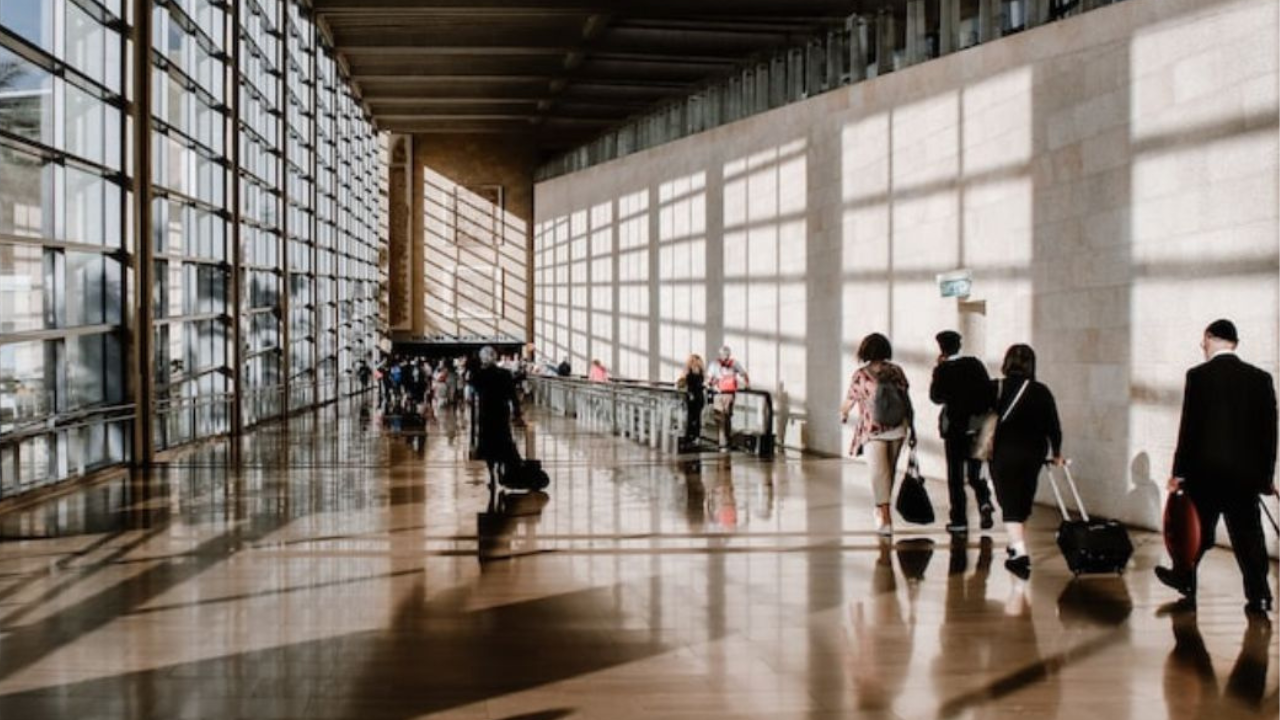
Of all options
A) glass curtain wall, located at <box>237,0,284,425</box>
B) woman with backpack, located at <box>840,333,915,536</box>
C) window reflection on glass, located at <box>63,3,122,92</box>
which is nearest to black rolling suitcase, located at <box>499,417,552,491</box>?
woman with backpack, located at <box>840,333,915,536</box>

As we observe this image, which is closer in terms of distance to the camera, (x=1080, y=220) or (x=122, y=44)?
(x=1080, y=220)

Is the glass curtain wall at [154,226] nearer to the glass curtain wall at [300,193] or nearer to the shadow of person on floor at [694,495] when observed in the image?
→ the glass curtain wall at [300,193]

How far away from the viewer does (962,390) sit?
10.2 metres

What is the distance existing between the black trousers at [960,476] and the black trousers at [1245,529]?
9.82 feet

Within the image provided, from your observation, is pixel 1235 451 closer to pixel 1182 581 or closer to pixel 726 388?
pixel 1182 581

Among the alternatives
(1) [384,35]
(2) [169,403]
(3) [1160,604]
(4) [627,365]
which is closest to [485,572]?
(3) [1160,604]

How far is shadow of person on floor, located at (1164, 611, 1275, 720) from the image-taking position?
5.43m

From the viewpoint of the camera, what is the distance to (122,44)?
1778cm

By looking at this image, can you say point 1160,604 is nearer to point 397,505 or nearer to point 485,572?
point 485,572

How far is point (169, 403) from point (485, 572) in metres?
13.2

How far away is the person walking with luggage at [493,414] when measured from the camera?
45.5ft

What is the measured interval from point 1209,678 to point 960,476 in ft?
15.1

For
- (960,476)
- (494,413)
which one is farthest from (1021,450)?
(494,413)

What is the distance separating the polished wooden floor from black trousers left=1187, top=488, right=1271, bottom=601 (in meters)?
0.25
